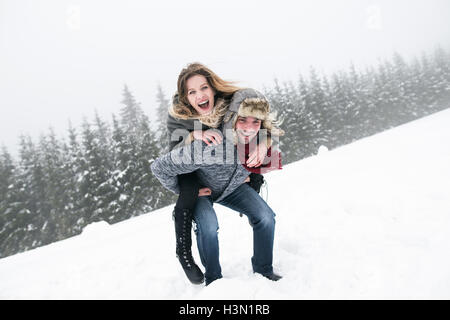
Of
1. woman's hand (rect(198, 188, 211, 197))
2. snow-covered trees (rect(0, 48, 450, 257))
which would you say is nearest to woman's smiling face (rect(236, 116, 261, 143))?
woman's hand (rect(198, 188, 211, 197))

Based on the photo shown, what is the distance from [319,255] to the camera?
2.50m

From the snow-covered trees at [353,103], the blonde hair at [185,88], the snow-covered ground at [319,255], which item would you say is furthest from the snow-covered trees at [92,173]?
the blonde hair at [185,88]

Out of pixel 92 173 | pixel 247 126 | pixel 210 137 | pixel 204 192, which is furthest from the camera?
pixel 92 173

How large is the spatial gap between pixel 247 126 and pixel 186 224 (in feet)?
3.75

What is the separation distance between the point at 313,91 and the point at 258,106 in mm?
37537

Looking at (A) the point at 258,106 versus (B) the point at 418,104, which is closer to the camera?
(A) the point at 258,106

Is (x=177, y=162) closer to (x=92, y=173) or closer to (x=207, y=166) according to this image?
(x=207, y=166)

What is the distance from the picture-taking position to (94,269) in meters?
3.27

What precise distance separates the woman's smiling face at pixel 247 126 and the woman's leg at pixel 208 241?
84cm

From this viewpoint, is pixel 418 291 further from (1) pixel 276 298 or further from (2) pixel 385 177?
(2) pixel 385 177

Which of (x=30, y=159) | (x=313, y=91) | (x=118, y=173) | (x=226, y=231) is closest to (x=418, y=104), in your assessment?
(x=313, y=91)

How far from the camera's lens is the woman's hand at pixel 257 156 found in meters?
2.30

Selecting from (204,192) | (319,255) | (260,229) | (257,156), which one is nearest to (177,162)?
(204,192)

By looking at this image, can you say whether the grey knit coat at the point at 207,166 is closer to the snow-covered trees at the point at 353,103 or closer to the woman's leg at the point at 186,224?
the woman's leg at the point at 186,224
